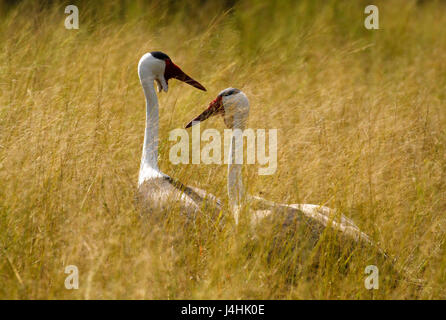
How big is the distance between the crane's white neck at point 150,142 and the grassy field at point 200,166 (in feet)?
0.51

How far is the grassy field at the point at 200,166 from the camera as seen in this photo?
9.04 ft

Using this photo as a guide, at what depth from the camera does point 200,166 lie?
A: 407cm

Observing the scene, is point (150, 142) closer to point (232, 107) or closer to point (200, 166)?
point (200, 166)

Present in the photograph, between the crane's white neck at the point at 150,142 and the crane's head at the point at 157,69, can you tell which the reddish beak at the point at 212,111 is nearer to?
the crane's white neck at the point at 150,142

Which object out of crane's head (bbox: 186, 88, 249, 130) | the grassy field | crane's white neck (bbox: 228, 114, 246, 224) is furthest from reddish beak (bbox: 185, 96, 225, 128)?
the grassy field

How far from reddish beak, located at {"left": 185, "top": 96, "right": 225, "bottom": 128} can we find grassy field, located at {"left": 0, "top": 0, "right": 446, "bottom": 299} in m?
0.32

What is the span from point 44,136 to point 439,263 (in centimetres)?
246

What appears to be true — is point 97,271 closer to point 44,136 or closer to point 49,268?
point 49,268

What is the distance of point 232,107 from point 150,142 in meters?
0.60

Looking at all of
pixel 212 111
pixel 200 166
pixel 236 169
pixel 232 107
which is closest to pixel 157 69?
pixel 212 111

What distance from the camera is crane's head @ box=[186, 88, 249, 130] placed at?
12.7ft

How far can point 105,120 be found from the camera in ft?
12.9

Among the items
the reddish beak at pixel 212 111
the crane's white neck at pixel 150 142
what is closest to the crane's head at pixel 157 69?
the crane's white neck at pixel 150 142

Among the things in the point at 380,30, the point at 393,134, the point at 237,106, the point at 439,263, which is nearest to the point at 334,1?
the point at 380,30
